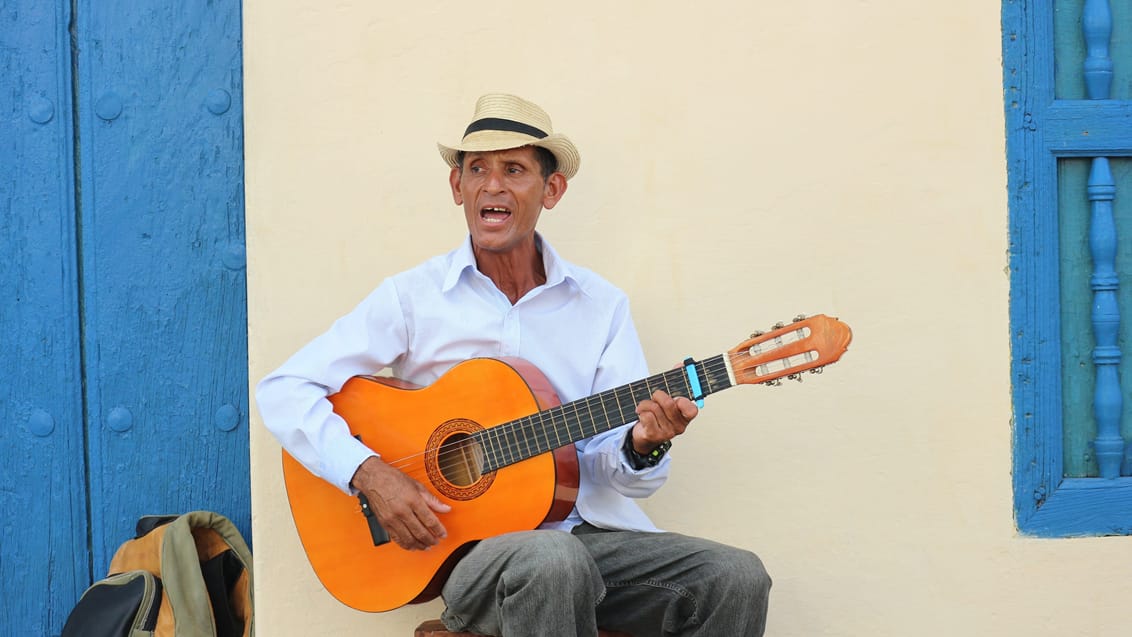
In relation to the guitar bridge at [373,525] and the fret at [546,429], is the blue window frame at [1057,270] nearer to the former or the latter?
the fret at [546,429]

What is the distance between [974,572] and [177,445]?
7.60 ft

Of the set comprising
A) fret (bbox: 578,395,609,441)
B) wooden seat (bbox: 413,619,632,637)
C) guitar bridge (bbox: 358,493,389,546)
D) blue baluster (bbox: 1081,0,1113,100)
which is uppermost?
blue baluster (bbox: 1081,0,1113,100)

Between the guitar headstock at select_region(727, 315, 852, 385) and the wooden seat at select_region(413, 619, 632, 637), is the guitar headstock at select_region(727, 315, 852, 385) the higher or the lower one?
the higher one

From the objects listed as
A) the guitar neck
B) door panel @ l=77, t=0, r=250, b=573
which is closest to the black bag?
door panel @ l=77, t=0, r=250, b=573

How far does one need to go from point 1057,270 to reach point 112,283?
2.71 m

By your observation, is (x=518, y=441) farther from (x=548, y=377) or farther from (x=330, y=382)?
(x=330, y=382)

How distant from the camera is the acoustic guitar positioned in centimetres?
276

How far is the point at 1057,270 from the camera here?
11.5 ft

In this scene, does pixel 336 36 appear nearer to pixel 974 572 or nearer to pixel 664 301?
pixel 664 301

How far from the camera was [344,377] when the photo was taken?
121 inches

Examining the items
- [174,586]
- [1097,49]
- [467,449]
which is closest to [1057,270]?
[1097,49]

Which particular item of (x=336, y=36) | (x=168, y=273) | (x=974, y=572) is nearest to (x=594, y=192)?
(x=336, y=36)

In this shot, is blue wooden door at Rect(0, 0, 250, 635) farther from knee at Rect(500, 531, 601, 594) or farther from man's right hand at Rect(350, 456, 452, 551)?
knee at Rect(500, 531, 601, 594)

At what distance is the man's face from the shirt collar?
4 cm
